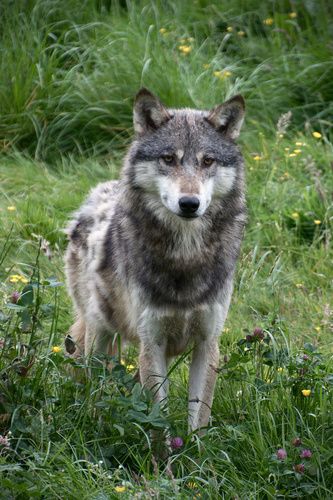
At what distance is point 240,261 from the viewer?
693 cm

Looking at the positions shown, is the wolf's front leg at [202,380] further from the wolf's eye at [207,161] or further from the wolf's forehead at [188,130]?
the wolf's forehead at [188,130]

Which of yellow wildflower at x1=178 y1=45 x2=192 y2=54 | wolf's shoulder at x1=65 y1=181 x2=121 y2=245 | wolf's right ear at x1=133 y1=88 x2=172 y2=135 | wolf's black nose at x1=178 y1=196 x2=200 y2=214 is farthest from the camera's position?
yellow wildflower at x1=178 y1=45 x2=192 y2=54

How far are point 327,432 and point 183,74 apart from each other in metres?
4.43

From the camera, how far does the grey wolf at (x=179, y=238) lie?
5.14 meters

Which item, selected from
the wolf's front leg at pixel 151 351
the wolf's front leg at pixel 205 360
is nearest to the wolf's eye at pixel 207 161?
the wolf's front leg at pixel 205 360

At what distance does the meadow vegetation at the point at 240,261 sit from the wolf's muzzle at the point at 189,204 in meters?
0.67

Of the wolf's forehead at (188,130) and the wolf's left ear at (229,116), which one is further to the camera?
the wolf's left ear at (229,116)

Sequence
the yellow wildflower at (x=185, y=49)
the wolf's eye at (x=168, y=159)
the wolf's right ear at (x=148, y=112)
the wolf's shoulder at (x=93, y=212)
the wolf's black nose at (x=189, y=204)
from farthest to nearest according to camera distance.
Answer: the yellow wildflower at (x=185, y=49)
the wolf's shoulder at (x=93, y=212)
the wolf's right ear at (x=148, y=112)
the wolf's eye at (x=168, y=159)
the wolf's black nose at (x=189, y=204)

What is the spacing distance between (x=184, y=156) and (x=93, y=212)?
113 centimetres

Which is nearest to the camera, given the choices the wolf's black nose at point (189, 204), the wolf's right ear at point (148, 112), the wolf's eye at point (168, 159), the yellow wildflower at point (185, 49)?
the wolf's black nose at point (189, 204)

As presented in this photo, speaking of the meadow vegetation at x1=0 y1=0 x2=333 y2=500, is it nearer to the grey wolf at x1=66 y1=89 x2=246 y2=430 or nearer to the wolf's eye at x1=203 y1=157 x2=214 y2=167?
the grey wolf at x1=66 y1=89 x2=246 y2=430

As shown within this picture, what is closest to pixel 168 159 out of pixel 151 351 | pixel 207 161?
pixel 207 161

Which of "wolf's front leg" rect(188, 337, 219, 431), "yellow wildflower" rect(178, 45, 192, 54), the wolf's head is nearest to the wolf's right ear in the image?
the wolf's head

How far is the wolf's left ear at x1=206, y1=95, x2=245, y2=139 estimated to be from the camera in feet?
17.4
